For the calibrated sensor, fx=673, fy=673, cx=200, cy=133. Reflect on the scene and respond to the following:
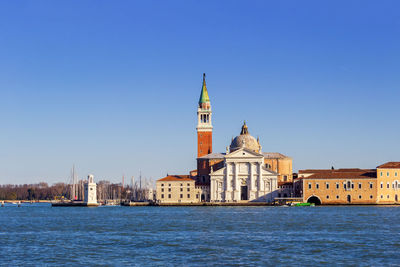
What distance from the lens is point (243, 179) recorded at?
314 ft

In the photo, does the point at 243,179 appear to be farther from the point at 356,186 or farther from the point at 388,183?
the point at 388,183

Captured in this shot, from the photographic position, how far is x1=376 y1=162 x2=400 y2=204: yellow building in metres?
88.1

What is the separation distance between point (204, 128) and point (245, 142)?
24.9ft

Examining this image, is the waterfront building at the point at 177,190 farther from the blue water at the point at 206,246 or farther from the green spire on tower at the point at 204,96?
the blue water at the point at 206,246

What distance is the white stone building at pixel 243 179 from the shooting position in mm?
94688

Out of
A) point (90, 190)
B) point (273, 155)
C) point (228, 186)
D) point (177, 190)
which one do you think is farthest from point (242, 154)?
point (90, 190)

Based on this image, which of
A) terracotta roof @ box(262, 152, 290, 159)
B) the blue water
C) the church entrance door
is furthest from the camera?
terracotta roof @ box(262, 152, 290, 159)

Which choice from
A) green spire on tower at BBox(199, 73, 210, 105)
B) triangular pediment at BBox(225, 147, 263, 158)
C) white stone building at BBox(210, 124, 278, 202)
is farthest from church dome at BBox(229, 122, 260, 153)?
green spire on tower at BBox(199, 73, 210, 105)

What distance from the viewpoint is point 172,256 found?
26875mm

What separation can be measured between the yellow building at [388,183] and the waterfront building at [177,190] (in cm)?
2631

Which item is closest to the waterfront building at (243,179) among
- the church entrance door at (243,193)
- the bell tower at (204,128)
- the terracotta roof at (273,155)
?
the church entrance door at (243,193)

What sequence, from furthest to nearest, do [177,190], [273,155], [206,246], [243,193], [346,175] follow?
[273,155]
[177,190]
[243,193]
[346,175]
[206,246]

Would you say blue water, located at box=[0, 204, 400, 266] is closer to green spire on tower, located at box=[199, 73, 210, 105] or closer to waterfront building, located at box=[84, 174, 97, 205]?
waterfront building, located at box=[84, 174, 97, 205]

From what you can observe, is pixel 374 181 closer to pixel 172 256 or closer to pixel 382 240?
pixel 382 240
